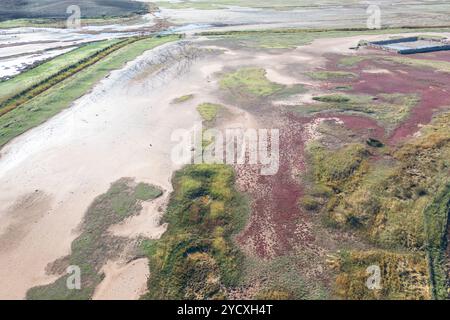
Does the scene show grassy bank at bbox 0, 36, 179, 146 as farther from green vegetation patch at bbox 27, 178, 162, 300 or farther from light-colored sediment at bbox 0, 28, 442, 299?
green vegetation patch at bbox 27, 178, 162, 300

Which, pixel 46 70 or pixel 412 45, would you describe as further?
pixel 412 45

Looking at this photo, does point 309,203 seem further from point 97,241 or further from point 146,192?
point 97,241

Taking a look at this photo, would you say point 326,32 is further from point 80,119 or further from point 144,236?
point 144,236

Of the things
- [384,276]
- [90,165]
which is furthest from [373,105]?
[90,165]

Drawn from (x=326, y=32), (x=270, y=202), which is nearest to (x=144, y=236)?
(x=270, y=202)

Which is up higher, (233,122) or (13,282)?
(233,122)

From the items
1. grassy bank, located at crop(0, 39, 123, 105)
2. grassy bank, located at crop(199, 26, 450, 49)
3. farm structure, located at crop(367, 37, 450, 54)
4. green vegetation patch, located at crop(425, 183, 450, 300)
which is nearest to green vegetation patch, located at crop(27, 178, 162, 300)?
green vegetation patch, located at crop(425, 183, 450, 300)
